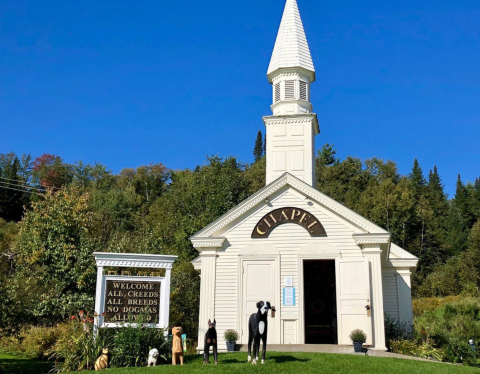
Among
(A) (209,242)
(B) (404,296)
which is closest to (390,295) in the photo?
(B) (404,296)

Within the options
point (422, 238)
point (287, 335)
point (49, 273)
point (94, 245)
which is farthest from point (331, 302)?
point (422, 238)

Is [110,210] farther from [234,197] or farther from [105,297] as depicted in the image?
[105,297]

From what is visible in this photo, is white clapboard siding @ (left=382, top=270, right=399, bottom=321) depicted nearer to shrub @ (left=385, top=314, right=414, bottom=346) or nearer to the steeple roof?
shrub @ (left=385, top=314, right=414, bottom=346)

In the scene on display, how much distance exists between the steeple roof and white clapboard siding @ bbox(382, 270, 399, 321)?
11.3 meters

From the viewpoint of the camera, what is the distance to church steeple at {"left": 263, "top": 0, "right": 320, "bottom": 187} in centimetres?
2459

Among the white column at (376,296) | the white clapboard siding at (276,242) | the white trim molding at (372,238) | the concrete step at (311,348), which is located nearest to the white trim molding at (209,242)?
the white clapboard siding at (276,242)

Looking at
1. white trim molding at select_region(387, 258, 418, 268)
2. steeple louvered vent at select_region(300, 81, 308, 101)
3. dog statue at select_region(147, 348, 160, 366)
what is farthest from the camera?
steeple louvered vent at select_region(300, 81, 308, 101)

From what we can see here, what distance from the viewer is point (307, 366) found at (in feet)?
45.5

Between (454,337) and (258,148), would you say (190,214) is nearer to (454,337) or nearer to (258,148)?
(454,337)

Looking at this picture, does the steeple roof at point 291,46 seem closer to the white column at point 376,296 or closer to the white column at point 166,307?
the white column at point 376,296

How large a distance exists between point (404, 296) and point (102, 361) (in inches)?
613

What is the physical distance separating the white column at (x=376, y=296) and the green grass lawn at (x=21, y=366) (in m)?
11.9

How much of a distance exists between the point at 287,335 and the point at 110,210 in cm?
3934

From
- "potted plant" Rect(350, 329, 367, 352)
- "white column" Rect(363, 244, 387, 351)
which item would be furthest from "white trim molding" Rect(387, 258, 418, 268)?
"potted plant" Rect(350, 329, 367, 352)
